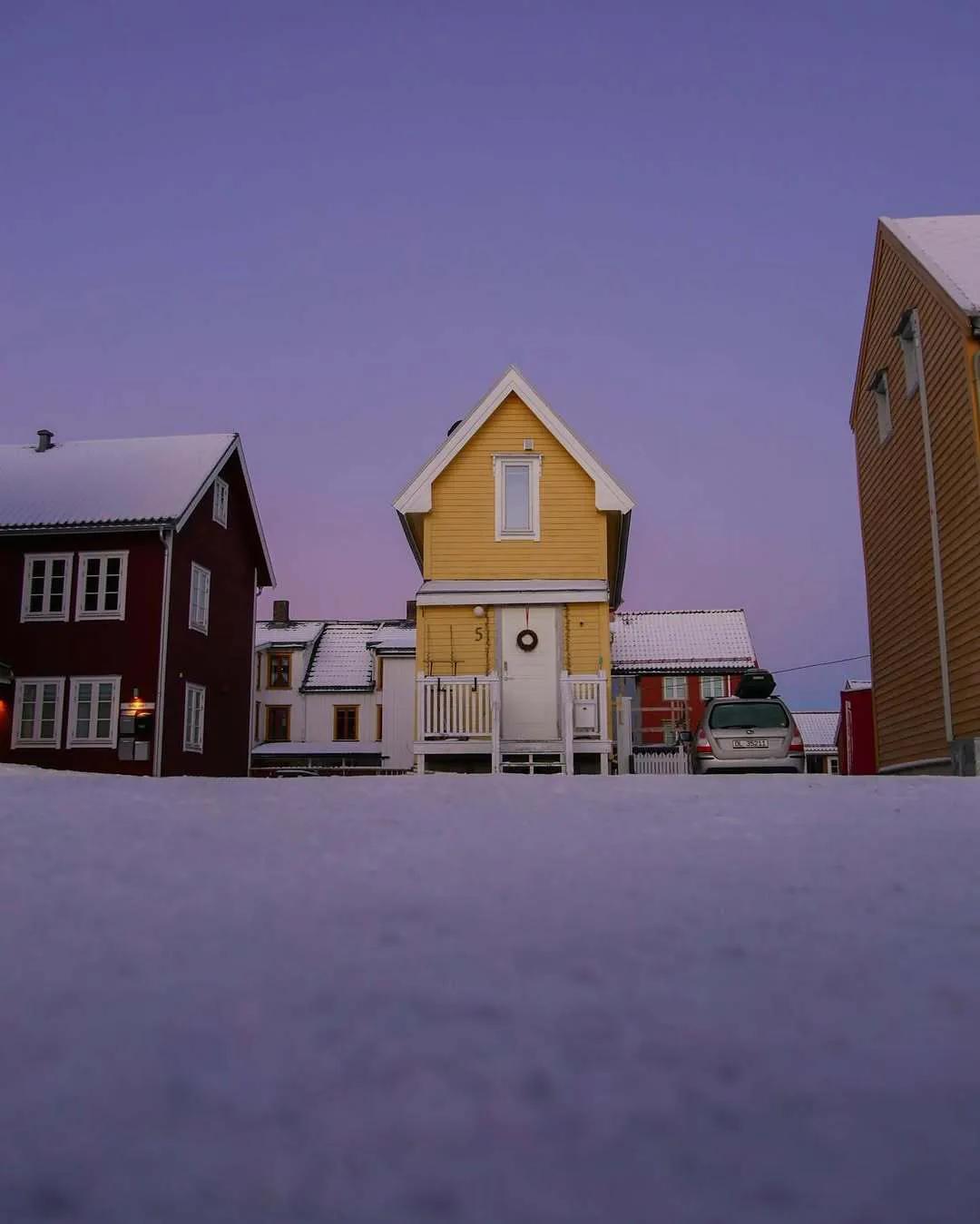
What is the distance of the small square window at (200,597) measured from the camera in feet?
75.3

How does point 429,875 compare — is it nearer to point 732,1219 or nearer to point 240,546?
point 732,1219

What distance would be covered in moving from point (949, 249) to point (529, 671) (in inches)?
357

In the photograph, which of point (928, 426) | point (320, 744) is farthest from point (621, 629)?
point (928, 426)

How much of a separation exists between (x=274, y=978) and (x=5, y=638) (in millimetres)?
22023

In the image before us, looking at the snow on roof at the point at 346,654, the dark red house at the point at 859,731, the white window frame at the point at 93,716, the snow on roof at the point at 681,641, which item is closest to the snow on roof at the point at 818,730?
the snow on roof at the point at 681,641

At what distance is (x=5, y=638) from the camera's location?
21734mm

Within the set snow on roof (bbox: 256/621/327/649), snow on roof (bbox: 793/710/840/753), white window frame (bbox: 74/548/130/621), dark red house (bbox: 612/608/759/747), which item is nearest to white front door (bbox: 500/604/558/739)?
white window frame (bbox: 74/548/130/621)

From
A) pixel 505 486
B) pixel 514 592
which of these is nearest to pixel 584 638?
pixel 514 592

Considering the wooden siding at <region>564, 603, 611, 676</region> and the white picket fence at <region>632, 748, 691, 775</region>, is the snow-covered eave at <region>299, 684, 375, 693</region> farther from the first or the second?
the wooden siding at <region>564, 603, 611, 676</region>

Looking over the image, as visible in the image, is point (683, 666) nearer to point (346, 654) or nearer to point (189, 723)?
point (346, 654)

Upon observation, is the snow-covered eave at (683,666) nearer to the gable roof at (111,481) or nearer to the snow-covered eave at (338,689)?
the snow-covered eave at (338,689)

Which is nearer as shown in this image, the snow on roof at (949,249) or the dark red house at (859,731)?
the snow on roof at (949,249)

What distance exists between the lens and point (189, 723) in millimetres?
22531

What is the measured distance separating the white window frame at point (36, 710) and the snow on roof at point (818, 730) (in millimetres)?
38845
